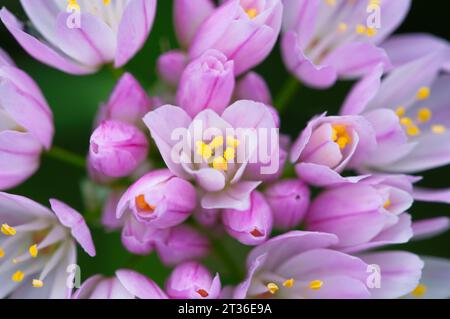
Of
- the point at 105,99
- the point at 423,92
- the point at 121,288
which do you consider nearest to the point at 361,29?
the point at 423,92

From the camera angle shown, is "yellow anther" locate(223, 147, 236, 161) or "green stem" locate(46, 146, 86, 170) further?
"green stem" locate(46, 146, 86, 170)

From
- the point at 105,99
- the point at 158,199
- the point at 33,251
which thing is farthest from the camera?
the point at 105,99

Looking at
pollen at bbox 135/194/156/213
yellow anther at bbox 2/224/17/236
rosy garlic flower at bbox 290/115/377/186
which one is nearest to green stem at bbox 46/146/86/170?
yellow anther at bbox 2/224/17/236

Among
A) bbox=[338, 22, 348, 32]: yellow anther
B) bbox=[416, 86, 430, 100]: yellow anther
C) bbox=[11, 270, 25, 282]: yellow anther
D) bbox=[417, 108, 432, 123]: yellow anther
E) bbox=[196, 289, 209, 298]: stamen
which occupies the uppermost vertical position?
bbox=[338, 22, 348, 32]: yellow anther

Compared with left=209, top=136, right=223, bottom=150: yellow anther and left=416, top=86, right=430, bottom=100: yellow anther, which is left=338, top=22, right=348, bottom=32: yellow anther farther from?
left=209, top=136, right=223, bottom=150: yellow anther

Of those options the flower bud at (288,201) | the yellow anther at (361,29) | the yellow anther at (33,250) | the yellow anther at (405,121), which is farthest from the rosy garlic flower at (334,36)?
the yellow anther at (33,250)

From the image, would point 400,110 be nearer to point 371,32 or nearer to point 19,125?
point 371,32
